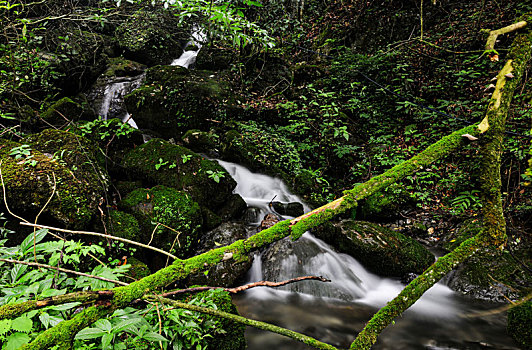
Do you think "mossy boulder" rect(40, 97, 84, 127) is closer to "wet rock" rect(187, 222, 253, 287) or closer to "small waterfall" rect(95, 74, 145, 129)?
"small waterfall" rect(95, 74, 145, 129)

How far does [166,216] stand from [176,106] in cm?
493

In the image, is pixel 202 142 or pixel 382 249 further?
Answer: pixel 202 142

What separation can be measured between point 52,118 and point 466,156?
10919 mm

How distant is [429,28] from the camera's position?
28.3 ft

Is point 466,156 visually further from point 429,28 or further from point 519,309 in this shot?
point 429,28

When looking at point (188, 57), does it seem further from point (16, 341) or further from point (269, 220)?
point (16, 341)

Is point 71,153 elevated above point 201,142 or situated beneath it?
elevated above

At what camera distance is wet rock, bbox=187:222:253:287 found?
4.06 meters

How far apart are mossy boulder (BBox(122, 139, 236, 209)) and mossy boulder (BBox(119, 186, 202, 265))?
0.46 metres

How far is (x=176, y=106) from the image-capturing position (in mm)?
8203

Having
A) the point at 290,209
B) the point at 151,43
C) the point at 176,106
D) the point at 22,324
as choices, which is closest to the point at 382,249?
the point at 290,209

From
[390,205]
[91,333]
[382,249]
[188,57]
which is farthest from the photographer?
[188,57]

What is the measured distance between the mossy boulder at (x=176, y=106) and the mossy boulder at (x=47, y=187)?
14.7 ft

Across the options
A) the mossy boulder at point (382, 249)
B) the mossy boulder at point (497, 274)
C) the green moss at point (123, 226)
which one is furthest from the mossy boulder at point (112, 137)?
the mossy boulder at point (497, 274)
